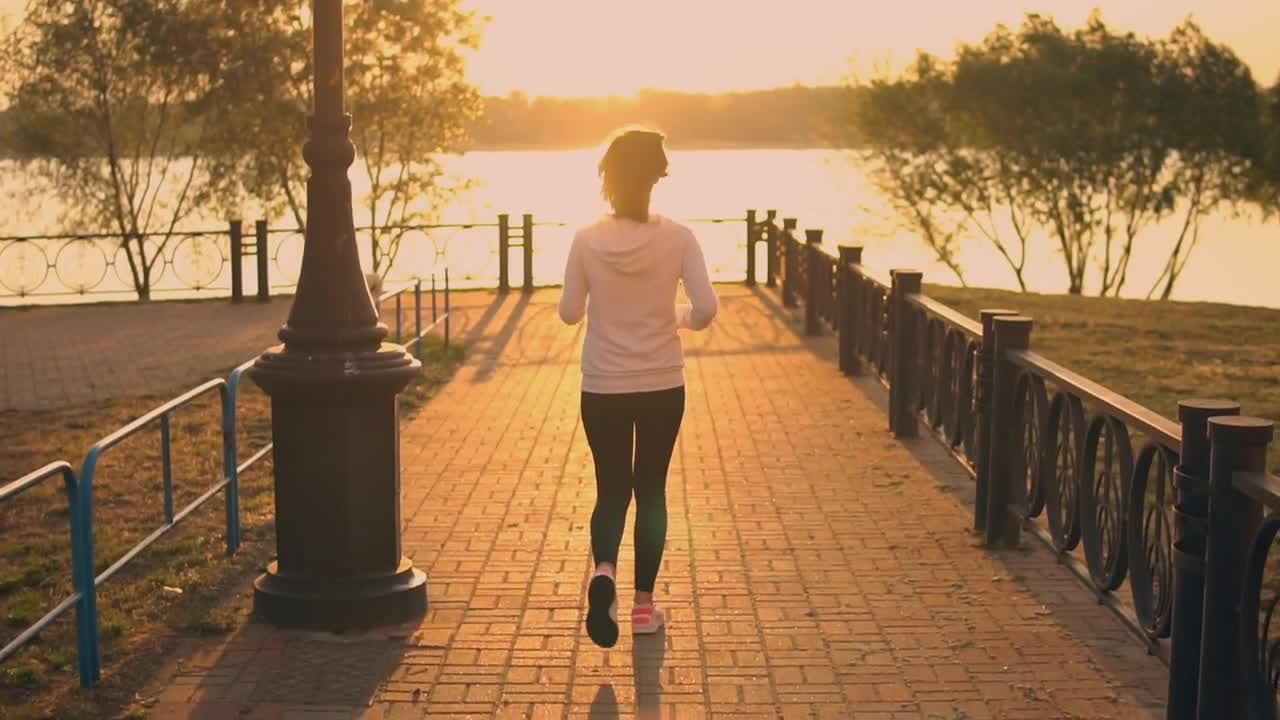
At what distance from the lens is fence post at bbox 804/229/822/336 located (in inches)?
691

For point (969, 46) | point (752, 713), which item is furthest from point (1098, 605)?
point (969, 46)

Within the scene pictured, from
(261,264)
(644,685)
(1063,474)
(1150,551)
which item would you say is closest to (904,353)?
(1063,474)

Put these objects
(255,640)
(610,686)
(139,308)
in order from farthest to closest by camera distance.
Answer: (139,308), (255,640), (610,686)

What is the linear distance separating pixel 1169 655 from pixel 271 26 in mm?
25584

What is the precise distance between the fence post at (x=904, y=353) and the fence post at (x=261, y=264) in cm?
1272

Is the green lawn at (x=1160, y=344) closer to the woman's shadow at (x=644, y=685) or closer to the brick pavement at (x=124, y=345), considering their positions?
the woman's shadow at (x=644, y=685)

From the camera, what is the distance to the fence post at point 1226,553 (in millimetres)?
4754

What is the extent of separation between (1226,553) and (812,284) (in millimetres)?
12895

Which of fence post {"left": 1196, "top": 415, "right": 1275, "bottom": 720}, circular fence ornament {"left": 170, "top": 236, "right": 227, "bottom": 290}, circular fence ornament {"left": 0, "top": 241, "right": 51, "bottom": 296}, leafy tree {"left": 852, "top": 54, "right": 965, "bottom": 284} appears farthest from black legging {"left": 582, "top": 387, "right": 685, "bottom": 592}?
leafy tree {"left": 852, "top": 54, "right": 965, "bottom": 284}

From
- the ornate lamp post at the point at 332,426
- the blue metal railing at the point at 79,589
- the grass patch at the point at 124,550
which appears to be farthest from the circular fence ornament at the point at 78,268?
the blue metal railing at the point at 79,589

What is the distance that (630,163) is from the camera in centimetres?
611

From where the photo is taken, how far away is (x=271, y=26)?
28.9 meters

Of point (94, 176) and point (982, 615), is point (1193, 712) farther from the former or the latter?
point (94, 176)

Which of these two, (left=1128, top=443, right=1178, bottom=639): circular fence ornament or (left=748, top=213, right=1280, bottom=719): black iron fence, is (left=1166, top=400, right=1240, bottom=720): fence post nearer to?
(left=748, top=213, right=1280, bottom=719): black iron fence
